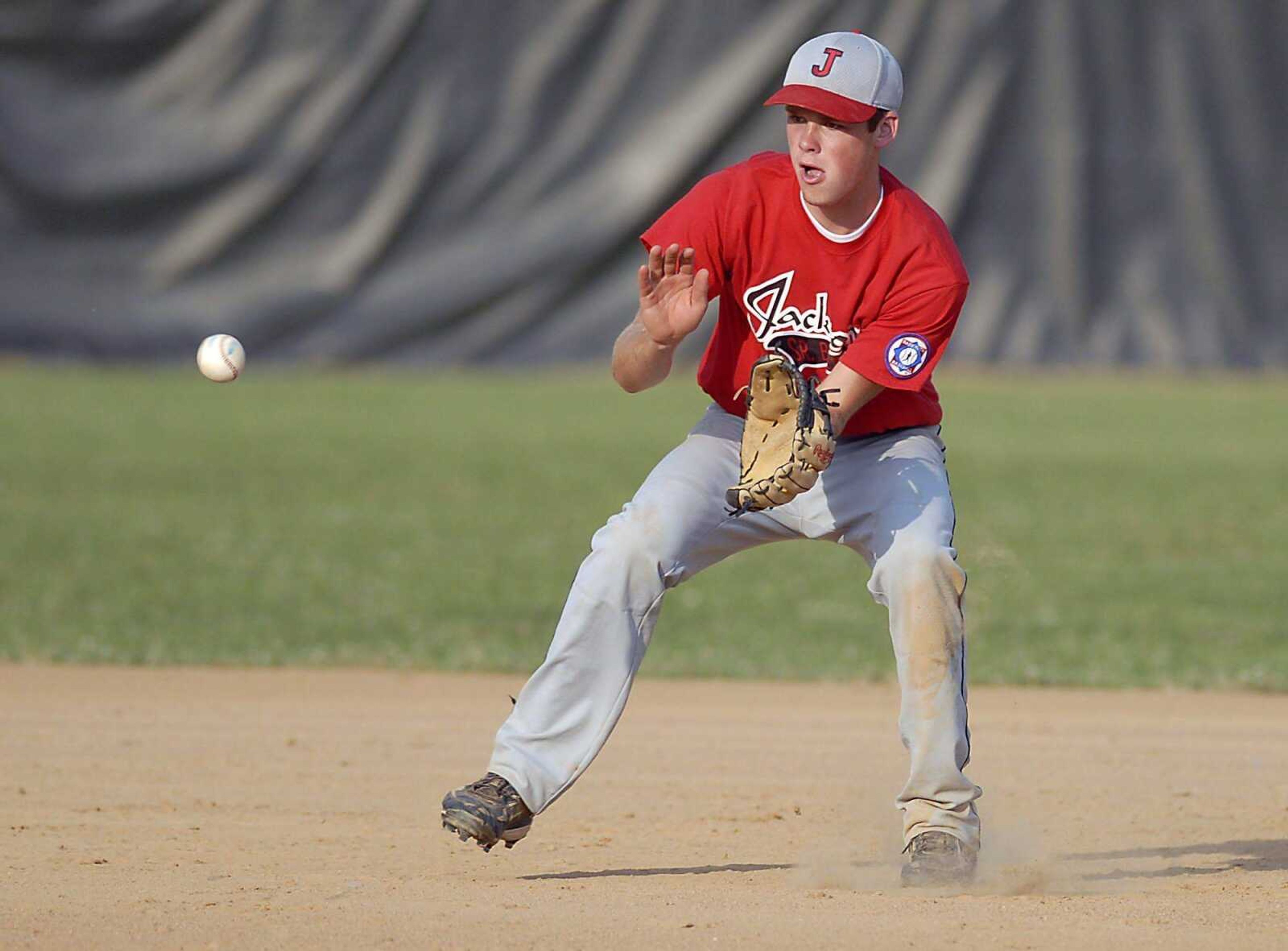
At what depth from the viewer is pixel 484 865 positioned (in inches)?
153

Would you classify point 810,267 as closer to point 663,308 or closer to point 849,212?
point 849,212

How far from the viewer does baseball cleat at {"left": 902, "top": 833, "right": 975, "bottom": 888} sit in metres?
3.63

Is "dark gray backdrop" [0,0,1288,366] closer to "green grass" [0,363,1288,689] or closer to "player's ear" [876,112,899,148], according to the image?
"green grass" [0,363,1288,689]

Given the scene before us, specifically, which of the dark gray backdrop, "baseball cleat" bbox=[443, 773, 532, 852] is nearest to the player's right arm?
"baseball cleat" bbox=[443, 773, 532, 852]

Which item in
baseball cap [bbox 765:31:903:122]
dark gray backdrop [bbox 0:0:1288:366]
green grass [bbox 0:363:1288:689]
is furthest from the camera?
dark gray backdrop [bbox 0:0:1288:366]

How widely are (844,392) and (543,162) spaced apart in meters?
13.5

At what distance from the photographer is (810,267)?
3.79m

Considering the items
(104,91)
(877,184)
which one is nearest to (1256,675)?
(877,184)

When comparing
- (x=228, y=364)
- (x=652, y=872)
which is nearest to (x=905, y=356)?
(x=652, y=872)

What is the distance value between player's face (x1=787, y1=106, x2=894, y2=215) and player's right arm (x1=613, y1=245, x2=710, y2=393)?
285 mm

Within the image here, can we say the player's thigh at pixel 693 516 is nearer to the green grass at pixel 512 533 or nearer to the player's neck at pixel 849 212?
the player's neck at pixel 849 212

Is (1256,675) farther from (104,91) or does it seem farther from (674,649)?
(104,91)

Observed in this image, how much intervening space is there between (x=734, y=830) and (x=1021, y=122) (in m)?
13.9

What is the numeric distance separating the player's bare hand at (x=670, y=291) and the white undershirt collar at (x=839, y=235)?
0.27m
